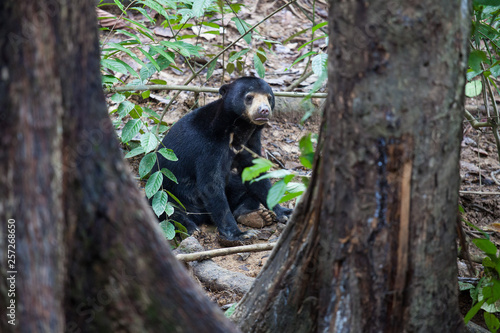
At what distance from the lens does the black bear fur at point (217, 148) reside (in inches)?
224

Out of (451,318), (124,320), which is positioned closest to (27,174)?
(124,320)

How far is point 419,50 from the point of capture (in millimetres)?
1594

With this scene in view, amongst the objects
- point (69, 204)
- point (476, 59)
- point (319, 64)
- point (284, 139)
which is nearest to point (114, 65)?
point (319, 64)

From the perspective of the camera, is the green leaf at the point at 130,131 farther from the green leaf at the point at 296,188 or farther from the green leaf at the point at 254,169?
the green leaf at the point at 254,169

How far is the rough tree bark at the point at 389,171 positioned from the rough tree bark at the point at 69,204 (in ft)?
1.62

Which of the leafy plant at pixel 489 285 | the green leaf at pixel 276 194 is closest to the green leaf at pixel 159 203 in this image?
the green leaf at pixel 276 194

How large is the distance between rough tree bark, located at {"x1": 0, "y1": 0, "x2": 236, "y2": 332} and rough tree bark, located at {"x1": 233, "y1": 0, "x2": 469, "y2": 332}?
49cm

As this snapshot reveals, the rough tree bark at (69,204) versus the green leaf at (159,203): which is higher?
the rough tree bark at (69,204)

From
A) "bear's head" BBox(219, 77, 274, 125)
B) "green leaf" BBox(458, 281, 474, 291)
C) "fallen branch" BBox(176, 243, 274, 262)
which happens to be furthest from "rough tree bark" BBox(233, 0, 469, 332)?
"bear's head" BBox(219, 77, 274, 125)

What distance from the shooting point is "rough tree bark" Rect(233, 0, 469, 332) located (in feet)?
5.24

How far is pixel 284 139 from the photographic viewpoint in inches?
266

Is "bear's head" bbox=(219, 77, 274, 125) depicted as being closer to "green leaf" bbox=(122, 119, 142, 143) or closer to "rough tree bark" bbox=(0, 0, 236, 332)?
"green leaf" bbox=(122, 119, 142, 143)

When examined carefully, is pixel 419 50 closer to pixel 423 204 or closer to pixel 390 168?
pixel 390 168

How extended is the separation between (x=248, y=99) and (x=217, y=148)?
62cm
